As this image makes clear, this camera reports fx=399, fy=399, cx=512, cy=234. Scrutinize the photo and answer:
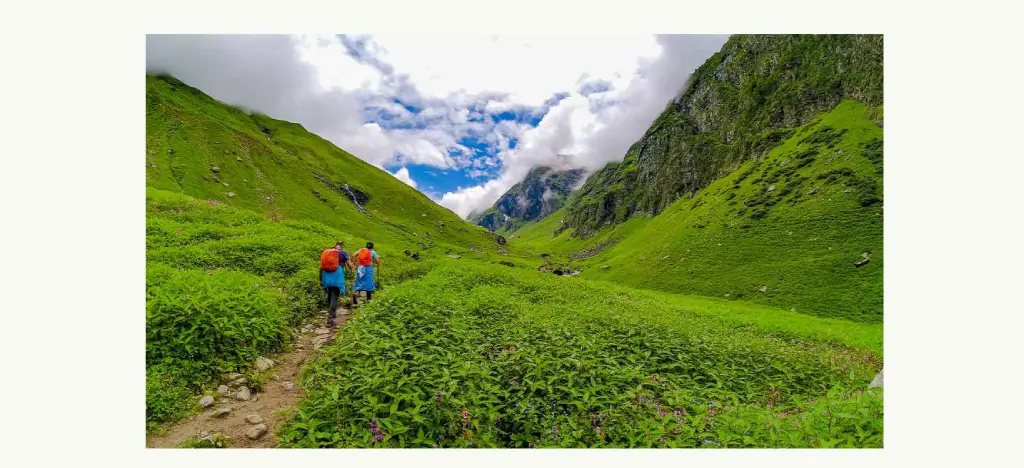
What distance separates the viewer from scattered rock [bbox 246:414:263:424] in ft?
22.7

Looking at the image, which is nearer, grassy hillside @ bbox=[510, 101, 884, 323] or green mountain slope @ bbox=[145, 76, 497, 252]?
grassy hillside @ bbox=[510, 101, 884, 323]

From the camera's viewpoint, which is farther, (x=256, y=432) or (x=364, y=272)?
(x=364, y=272)

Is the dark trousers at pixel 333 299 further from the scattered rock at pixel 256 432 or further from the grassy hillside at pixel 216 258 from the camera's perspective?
the scattered rock at pixel 256 432

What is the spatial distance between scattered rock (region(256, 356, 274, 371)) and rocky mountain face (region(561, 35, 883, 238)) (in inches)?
3128

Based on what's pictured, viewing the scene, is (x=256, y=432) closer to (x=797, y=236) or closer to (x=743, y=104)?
(x=797, y=236)

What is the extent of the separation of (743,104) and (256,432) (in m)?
152

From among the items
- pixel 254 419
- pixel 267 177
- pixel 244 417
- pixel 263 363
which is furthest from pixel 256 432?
pixel 267 177

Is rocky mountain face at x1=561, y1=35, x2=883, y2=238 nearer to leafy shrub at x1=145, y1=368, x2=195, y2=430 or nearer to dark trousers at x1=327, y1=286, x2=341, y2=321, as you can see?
dark trousers at x1=327, y1=286, x2=341, y2=321

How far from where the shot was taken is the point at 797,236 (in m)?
53.7

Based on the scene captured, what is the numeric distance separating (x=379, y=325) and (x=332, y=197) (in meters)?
80.8

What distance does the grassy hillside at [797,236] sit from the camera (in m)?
43.2

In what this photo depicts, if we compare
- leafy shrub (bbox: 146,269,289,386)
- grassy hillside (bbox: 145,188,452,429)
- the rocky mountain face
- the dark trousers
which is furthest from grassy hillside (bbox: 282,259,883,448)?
the rocky mountain face

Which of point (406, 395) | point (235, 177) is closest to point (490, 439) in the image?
point (406, 395)

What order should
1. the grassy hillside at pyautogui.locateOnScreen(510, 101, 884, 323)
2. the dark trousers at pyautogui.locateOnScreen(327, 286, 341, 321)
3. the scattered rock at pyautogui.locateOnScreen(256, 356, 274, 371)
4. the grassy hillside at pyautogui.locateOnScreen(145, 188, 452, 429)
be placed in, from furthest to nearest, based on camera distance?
the grassy hillside at pyautogui.locateOnScreen(510, 101, 884, 323), the dark trousers at pyautogui.locateOnScreen(327, 286, 341, 321), the scattered rock at pyautogui.locateOnScreen(256, 356, 274, 371), the grassy hillside at pyautogui.locateOnScreen(145, 188, 452, 429)
